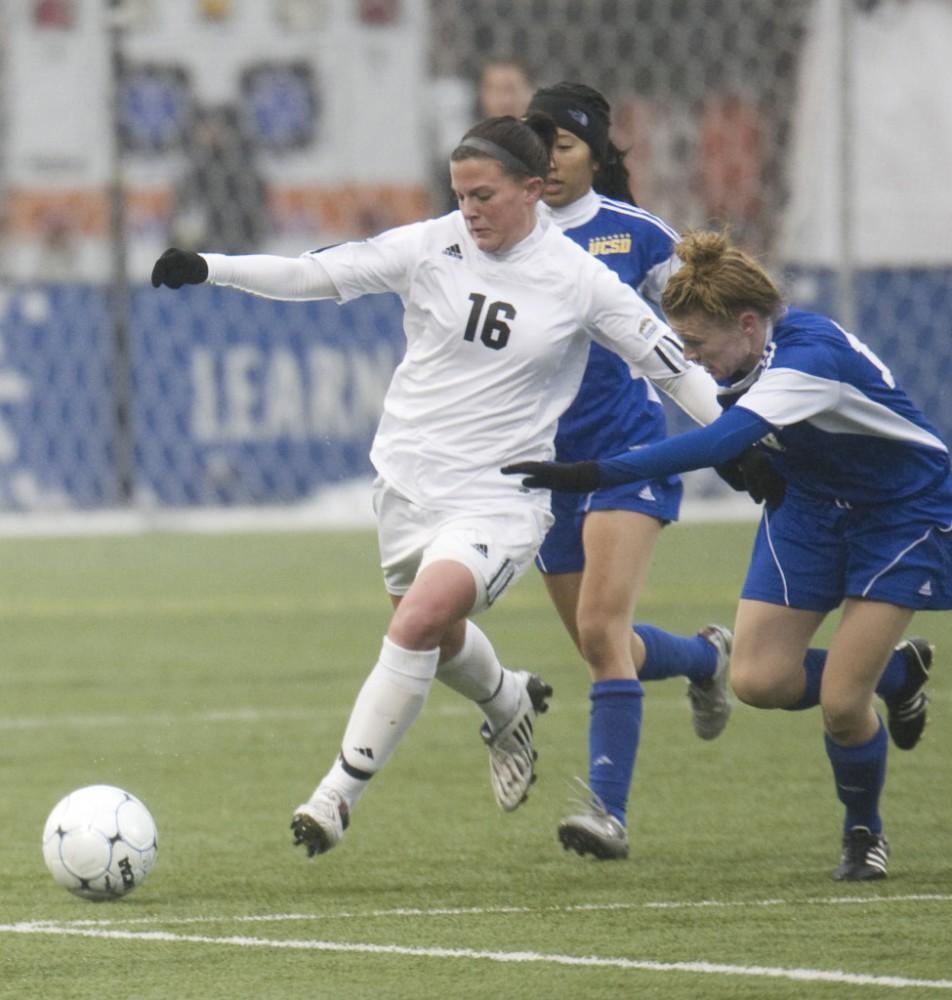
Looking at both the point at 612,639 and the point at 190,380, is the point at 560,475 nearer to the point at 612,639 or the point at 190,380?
the point at 612,639

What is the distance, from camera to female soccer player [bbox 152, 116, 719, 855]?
5707 mm

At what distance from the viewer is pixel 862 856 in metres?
5.54

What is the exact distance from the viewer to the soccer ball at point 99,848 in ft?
17.3

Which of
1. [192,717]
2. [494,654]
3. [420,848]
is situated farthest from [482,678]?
[192,717]

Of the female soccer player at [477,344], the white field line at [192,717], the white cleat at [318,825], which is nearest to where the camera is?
the white cleat at [318,825]

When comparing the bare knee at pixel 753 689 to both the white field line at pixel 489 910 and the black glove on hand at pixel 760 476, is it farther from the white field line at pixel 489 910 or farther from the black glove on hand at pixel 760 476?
the white field line at pixel 489 910

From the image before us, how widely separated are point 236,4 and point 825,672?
12877 mm

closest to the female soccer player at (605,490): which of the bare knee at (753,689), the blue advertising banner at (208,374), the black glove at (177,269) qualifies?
the bare knee at (753,689)

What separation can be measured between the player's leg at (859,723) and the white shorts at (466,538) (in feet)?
2.48

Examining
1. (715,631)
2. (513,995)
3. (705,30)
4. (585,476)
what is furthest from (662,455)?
(705,30)

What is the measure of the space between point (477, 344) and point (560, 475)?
0.69m

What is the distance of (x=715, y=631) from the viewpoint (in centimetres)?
697

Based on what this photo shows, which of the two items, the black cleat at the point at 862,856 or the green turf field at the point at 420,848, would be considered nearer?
the green turf field at the point at 420,848

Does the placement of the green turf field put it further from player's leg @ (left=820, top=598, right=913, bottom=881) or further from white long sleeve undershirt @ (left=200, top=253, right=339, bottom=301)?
white long sleeve undershirt @ (left=200, top=253, right=339, bottom=301)
